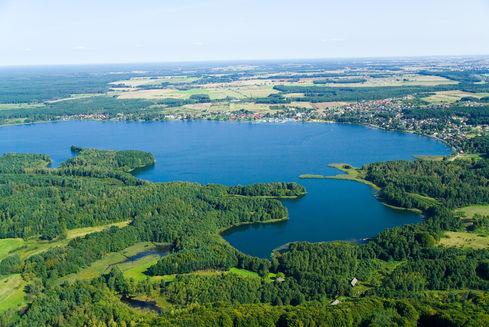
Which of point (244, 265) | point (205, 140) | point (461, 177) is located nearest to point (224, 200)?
point (244, 265)

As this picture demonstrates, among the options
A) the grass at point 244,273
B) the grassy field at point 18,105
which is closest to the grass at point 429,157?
the grass at point 244,273

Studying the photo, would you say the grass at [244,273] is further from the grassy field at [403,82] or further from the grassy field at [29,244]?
the grassy field at [403,82]

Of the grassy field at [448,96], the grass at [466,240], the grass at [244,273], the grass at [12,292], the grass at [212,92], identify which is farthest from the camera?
the grass at [212,92]

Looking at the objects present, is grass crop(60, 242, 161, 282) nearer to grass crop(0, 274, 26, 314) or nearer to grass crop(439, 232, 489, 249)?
grass crop(0, 274, 26, 314)

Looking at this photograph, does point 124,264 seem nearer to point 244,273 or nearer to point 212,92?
point 244,273

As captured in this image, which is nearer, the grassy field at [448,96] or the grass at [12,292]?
the grass at [12,292]

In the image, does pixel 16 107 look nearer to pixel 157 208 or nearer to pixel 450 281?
pixel 157 208

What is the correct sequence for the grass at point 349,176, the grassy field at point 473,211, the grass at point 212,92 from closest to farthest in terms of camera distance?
the grassy field at point 473,211, the grass at point 349,176, the grass at point 212,92
